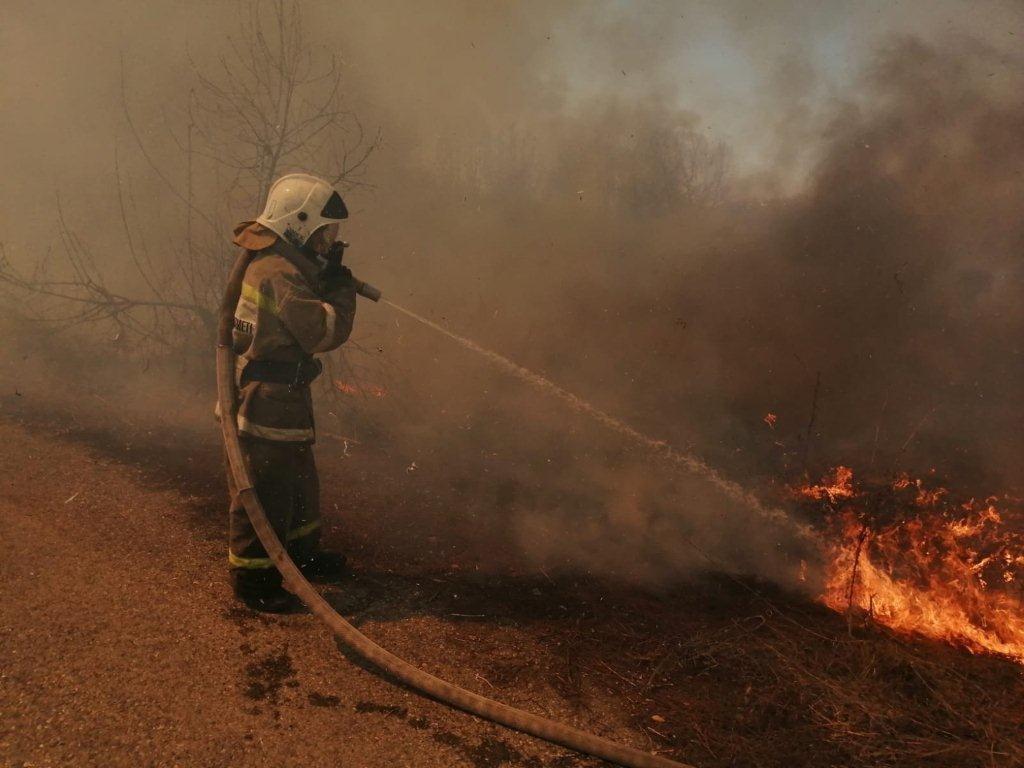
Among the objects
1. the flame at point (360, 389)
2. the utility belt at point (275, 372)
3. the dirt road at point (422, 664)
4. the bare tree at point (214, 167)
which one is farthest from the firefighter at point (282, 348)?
the flame at point (360, 389)

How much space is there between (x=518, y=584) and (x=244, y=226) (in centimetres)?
267

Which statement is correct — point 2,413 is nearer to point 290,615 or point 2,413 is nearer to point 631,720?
point 290,615

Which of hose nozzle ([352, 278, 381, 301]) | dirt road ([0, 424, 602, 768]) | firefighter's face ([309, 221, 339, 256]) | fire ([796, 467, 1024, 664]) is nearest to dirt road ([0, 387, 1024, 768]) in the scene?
dirt road ([0, 424, 602, 768])

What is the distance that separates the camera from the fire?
379 centimetres

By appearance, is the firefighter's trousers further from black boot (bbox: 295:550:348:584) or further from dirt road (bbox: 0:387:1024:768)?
dirt road (bbox: 0:387:1024:768)

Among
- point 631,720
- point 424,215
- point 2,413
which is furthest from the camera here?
point 424,215

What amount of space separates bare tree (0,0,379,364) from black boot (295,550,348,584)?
4771mm

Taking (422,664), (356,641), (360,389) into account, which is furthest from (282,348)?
(360,389)

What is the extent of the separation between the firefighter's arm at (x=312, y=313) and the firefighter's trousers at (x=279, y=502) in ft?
1.97

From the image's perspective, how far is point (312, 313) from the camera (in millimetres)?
3379

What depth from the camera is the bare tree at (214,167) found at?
764 centimetres

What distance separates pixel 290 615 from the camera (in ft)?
10.9

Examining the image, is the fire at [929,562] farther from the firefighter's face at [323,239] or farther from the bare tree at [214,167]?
the bare tree at [214,167]

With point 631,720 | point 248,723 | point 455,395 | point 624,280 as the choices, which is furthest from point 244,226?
point 624,280
